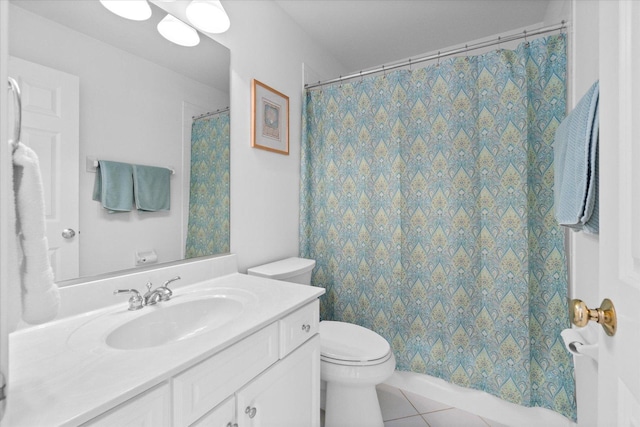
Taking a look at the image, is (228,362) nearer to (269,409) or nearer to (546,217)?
(269,409)

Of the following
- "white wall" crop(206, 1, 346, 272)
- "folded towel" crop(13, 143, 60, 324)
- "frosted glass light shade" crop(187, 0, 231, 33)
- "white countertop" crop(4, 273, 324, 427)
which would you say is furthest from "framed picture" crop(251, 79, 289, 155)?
"folded towel" crop(13, 143, 60, 324)

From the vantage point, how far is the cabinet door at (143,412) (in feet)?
1.85

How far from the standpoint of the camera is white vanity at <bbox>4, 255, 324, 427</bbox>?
570 mm

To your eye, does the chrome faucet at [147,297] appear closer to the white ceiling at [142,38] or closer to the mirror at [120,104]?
the mirror at [120,104]

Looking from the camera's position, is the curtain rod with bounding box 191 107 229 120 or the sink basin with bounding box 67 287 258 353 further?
the curtain rod with bounding box 191 107 229 120

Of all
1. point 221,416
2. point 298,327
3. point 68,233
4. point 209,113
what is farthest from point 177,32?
point 221,416

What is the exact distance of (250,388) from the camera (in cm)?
90

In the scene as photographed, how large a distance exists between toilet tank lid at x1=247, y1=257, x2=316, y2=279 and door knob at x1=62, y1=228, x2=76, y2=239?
811 millimetres

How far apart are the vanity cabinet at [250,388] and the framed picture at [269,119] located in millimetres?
1027

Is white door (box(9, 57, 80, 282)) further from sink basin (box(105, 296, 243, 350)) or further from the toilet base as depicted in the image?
the toilet base

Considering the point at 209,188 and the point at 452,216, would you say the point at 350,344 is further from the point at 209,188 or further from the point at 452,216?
the point at 209,188

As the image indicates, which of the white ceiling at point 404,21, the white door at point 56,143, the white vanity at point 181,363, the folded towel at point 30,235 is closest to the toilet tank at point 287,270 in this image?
the white vanity at point 181,363

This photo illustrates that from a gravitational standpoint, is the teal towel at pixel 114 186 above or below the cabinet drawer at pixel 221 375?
above

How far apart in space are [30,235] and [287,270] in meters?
1.24
